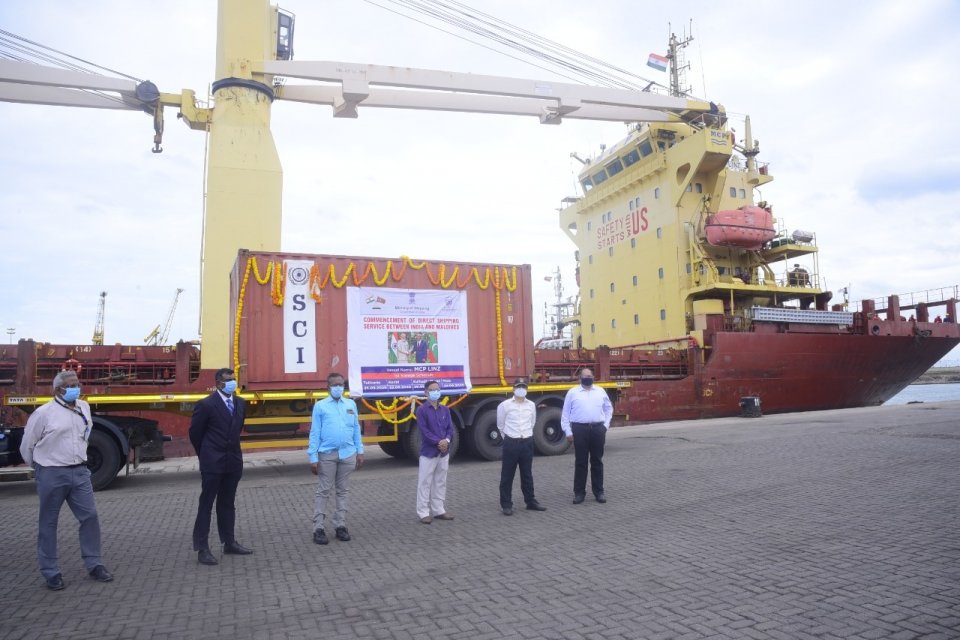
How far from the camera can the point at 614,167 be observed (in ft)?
82.2

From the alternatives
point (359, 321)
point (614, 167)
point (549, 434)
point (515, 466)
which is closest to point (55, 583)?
point (515, 466)

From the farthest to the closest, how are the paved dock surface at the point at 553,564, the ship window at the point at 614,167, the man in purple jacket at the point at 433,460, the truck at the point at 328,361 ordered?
the ship window at the point at 614,167 → the truck at the point at 328,361 → the man in purple jacket at the point at 433,460 → the paved dock surface at the point at 553,564

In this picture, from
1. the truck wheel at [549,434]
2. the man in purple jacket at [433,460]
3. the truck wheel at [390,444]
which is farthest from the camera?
Result: the truck wheel at [549,434]

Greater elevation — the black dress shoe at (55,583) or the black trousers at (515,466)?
the black trousers at (515,466)

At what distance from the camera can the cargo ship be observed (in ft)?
62.0

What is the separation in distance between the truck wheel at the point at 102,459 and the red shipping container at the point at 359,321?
2101mm

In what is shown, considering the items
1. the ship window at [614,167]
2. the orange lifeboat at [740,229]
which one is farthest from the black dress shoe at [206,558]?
the ship window at [614,167]

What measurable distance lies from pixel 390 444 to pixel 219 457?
709 centimetres

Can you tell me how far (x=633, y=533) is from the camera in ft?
19.1

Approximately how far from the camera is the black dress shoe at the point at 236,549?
5.49 meters

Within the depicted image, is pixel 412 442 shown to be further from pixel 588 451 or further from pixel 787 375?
pixel 787 375

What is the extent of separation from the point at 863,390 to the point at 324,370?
775 inches

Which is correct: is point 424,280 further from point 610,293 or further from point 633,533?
point 610,293

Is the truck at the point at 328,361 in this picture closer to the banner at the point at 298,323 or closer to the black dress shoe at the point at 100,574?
the banner at the point at 298,323
